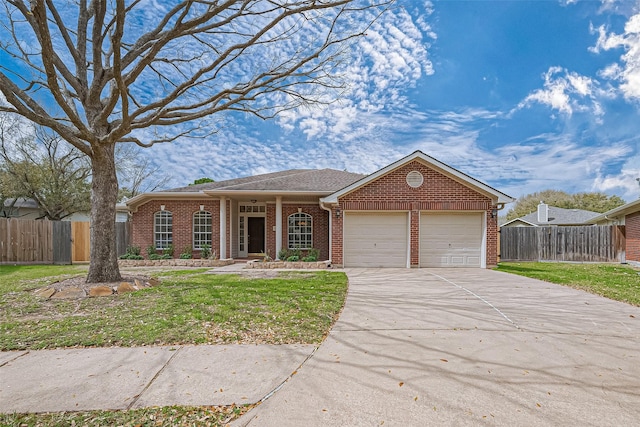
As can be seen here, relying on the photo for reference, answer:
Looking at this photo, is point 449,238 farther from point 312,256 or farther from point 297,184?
point 297,184

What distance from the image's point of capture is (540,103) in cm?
1905

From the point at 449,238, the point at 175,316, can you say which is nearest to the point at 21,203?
the point at 175,316

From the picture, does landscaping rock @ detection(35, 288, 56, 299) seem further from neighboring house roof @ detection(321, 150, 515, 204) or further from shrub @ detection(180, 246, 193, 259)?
neighboring house roof @ detection(321, 150, 515, 204)

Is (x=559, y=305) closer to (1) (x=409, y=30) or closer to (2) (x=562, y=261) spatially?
(1) (x=409, y=30)

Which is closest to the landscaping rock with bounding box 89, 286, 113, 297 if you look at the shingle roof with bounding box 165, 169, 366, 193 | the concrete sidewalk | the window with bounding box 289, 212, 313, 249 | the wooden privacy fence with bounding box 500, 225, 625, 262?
the concrete sidewalk

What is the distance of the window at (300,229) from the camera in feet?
46.7

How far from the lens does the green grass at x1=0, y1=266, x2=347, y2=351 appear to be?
166 inches

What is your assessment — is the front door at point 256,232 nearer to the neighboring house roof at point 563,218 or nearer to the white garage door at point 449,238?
the white garage door at point 449,238

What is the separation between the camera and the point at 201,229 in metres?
14.6

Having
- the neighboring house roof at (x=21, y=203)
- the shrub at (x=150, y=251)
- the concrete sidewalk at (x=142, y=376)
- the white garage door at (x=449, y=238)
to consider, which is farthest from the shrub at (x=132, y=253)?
the neighboring house roof at (x=21, y=203)

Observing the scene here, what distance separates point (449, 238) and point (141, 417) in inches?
449

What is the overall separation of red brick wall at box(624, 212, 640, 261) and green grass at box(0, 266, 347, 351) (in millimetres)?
16008

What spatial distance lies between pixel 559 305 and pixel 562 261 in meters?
13.2

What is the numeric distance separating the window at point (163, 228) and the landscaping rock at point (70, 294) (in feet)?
25.1
